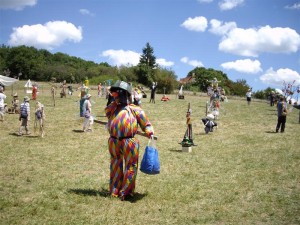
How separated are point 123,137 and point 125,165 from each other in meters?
0.67

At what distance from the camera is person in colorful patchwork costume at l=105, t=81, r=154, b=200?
750 centimetres

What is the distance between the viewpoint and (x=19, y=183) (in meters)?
9.16

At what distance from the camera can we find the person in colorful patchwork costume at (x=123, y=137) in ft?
24.6

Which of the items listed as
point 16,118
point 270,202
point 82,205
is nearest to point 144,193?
point 82,205

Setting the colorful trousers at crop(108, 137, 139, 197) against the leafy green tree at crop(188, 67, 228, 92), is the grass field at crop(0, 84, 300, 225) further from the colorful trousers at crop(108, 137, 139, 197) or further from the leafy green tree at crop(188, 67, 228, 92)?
the leafy green tree at crop(188, 67, 228, 92)

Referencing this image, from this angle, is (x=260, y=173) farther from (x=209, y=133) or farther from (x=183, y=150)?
(x=209, y=133)

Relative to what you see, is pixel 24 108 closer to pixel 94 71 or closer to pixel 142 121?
pixel 142 121

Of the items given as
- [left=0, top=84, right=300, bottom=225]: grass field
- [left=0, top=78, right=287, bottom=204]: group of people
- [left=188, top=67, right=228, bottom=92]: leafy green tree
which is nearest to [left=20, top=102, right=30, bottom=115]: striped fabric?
[left=0, top=84, right=300, bottom=225]: grass field

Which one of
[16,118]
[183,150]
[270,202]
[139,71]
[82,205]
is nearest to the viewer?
[82,205]

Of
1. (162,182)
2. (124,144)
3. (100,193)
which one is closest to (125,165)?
(124,144)

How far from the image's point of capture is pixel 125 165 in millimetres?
7645

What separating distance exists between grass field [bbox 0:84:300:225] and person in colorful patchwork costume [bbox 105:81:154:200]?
1.46 feet

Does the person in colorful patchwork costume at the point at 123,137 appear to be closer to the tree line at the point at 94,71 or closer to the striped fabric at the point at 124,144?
the striped fabric at the point at 124,144

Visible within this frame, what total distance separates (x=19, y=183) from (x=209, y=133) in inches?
512
